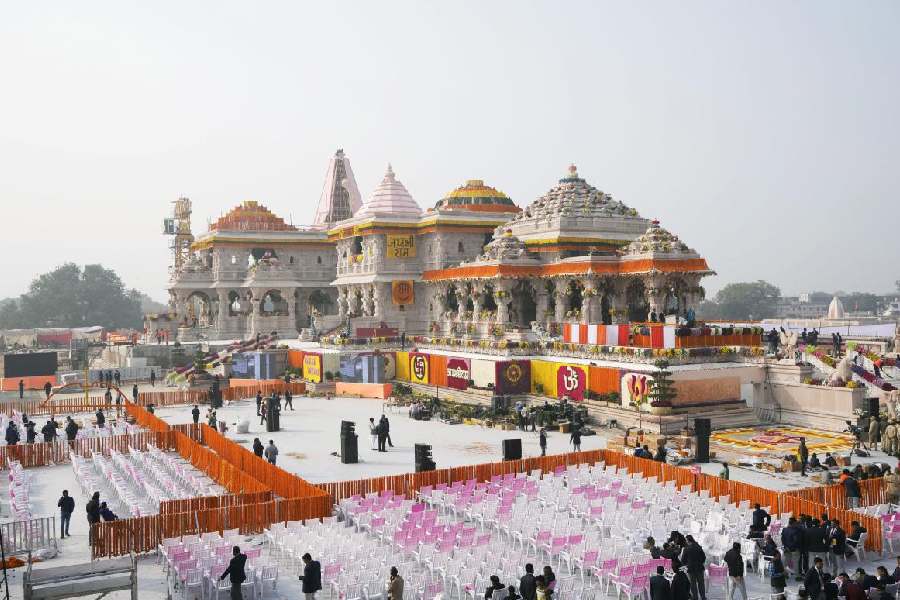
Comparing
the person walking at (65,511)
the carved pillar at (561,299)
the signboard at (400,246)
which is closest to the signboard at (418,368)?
the carved pillar at (561,299)

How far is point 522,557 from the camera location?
15633 mm

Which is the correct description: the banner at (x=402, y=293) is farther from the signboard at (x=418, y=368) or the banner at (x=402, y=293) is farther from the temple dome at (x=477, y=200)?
the signboard at (x=418, y=368)

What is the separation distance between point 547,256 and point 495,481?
3089 cm

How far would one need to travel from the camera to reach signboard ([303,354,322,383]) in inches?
1886

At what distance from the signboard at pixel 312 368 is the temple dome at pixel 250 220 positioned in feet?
86.6

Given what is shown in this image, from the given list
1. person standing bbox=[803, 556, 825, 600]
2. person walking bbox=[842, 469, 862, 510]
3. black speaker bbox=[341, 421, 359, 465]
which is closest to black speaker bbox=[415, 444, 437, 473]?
black speaker bbox=[341, 421, 359, 465]

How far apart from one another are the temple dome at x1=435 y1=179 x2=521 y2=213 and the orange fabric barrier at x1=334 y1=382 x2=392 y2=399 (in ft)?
65.0

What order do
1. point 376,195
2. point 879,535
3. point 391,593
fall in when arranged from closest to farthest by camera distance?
1. point 391,593
2. point 879,535
3. point 376,195

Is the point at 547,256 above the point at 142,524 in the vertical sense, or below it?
above

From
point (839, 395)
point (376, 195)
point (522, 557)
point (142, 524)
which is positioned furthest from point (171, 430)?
point (376, 195)

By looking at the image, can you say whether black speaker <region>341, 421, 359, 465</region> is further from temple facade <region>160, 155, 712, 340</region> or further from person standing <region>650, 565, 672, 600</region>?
temple facade <region>160, 155, 712, 340</region>

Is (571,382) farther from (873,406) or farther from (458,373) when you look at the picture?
(873,406)

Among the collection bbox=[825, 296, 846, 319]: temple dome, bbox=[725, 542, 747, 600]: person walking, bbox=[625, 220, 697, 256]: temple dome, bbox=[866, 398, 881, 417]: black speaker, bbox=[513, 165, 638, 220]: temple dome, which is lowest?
bbox=[725, 542, 747, 600]: person walking

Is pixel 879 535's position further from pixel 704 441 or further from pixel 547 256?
pixel 547 256
